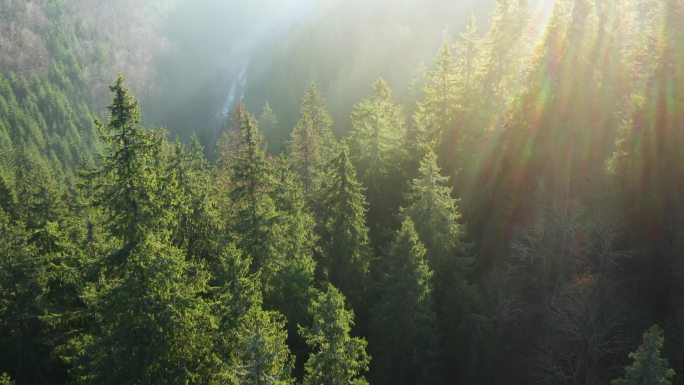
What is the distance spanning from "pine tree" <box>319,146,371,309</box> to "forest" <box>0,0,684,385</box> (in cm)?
16

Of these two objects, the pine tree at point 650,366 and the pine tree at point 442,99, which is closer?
the pine tree at point 650,366

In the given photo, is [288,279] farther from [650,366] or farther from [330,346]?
[650,366]

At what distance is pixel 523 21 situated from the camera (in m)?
36.5

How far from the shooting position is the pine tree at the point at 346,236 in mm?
28719

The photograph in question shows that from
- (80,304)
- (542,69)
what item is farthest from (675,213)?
(80,304)

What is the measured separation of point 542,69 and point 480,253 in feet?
41.9

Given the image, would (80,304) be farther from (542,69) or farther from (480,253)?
(542,69)

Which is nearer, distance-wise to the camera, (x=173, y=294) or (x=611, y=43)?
(x=173, y=294)

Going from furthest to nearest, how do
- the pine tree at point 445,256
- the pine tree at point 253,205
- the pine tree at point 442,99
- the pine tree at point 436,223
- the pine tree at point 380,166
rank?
the pine tree at point 442,99 → the pine tree at point 380,166 → the pine tree at point 436,223 → the pine tree at point 445,256 → the pine tree at point 253,205

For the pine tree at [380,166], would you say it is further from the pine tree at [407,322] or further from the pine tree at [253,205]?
the pine tree at [253,205]

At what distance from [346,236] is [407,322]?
6987mm

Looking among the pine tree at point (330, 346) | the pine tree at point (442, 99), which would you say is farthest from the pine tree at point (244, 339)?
the pine tree at point (442, 99)

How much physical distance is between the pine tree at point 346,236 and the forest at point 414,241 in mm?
162

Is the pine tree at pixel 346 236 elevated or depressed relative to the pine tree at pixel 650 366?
elevated
